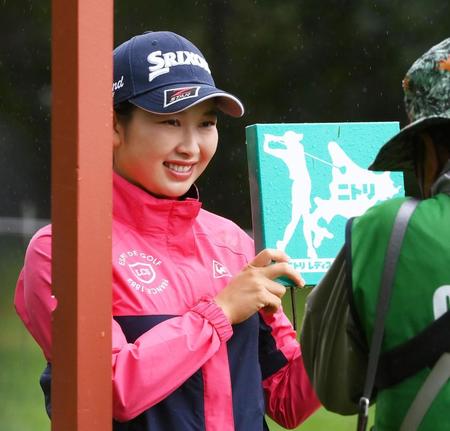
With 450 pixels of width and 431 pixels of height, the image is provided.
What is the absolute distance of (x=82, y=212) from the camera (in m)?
2.00

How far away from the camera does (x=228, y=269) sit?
7.63ft

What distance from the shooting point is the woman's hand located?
2.16 m

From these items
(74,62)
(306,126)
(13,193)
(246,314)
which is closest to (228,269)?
(246,314)

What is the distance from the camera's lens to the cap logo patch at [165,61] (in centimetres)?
228

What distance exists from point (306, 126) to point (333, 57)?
4031mm

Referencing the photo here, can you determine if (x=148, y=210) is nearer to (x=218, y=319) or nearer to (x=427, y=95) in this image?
(x=218, y=319)

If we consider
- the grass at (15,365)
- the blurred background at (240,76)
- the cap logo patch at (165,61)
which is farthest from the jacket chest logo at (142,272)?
the blurred background at (240,76)

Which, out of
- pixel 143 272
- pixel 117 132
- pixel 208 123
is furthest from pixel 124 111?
pixel 143 272

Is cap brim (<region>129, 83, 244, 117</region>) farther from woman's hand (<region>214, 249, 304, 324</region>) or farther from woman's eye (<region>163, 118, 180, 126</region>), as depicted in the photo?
woman's hand (<region>214, 249, 304, 324</region>)

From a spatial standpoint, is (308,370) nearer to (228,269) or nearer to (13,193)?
(228,269)

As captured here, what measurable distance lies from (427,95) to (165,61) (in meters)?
0.64

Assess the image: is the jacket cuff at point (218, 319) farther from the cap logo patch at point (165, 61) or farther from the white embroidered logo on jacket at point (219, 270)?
the cap logo patch at point (165, 61)

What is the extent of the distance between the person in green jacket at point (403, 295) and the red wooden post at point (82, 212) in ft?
1.27

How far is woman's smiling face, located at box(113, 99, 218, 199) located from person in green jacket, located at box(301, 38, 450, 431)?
489mm
